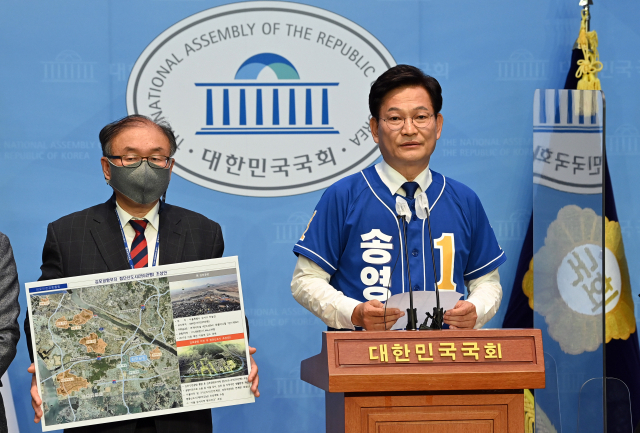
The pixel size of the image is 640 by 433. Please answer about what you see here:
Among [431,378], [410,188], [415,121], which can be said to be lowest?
[431,378]

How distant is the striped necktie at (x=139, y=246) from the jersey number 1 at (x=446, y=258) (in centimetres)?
94

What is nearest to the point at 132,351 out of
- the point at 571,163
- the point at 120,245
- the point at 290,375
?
the point at 120,245

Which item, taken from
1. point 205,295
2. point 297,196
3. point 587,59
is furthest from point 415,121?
point 587,59

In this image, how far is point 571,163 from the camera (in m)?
3.15

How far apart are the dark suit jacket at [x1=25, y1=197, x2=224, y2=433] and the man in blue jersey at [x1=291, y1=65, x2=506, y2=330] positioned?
0.37 meters

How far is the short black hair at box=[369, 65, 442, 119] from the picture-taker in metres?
2.28

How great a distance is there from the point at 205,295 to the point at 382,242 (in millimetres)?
607

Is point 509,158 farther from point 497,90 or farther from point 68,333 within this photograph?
point 68,333

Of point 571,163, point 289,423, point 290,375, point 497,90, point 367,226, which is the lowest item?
point 289,423

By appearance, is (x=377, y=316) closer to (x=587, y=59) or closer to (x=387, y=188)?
(x=387, y=188)

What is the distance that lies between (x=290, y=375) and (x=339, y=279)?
134cm

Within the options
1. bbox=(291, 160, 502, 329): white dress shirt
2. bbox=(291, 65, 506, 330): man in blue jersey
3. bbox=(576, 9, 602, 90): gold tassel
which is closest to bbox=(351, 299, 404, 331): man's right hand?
bbox=(291, 160, 502, 329): white dress shirt

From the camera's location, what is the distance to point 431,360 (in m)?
1.65

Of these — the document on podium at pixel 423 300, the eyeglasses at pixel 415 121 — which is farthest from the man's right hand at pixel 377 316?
the eyeglasses at pixel 415 121
